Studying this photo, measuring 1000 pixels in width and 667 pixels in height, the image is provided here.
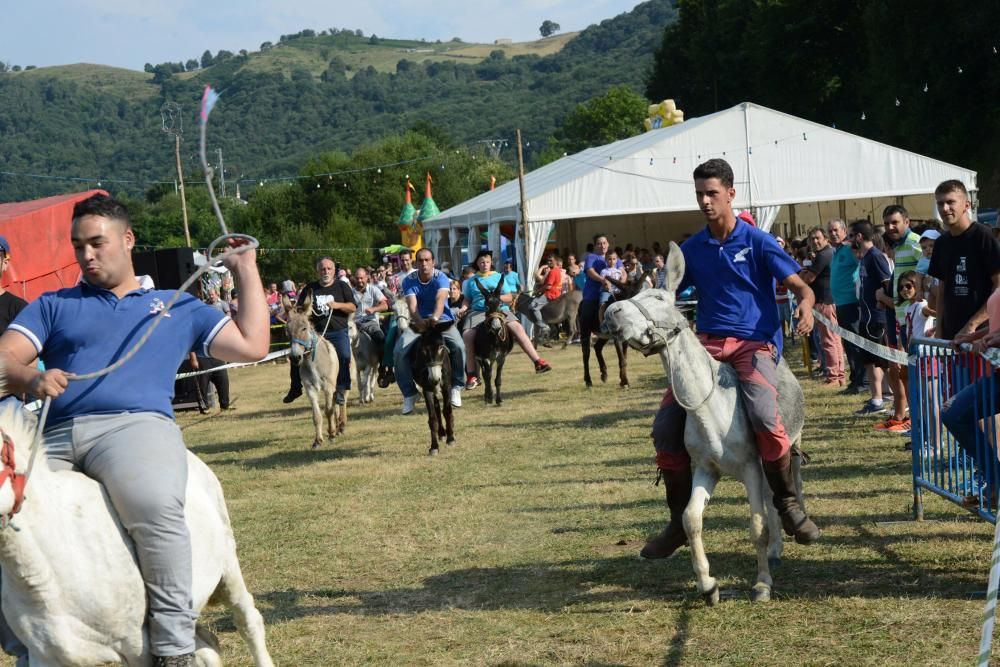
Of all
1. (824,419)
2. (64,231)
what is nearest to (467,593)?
(824,419)

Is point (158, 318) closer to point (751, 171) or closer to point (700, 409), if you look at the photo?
point (700, 409)

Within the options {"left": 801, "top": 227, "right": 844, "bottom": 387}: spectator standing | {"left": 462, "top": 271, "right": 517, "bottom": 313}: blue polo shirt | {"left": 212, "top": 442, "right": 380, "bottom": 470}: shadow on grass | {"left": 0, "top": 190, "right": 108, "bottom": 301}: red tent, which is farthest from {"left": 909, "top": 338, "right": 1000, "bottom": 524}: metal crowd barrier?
{"left": 0, "top": 190, "right": 108, "bottom": 301}: red tent

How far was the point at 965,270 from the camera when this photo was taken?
7492mm

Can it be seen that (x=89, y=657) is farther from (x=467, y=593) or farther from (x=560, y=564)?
(x=560, y=564)

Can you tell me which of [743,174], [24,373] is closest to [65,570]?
[24,373]

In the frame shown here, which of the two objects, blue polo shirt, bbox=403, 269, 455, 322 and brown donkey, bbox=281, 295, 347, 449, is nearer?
blue polo shirt, bbox=403, 269, 455, 322

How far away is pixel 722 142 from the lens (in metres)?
32.3

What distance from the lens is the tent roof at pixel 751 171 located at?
31.3m

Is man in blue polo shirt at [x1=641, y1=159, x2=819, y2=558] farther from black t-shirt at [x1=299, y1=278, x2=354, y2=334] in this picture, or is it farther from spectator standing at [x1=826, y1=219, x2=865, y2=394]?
black t-shirt at [x1=299, y1=278, x2=354, y2=334]

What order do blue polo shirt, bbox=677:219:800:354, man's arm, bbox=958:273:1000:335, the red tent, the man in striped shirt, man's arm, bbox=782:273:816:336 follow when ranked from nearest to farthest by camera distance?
man's arm, bbox=782:273:816:336, blue polo shirt, bbox=677:219:800:354, man's arm, bbox=958:273:1000:335, the man in striped shirt, the red tent

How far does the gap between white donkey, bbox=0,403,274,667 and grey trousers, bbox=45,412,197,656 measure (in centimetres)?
6

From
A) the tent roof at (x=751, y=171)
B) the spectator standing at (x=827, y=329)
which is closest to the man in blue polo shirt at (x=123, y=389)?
the spectator standing at (x=827, y=329)

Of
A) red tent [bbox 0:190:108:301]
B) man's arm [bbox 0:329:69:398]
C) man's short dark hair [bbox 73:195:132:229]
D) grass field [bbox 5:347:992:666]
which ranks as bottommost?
grass field [bbox 5:347:992:666]

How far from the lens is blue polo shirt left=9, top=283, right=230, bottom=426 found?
14.3 feet
